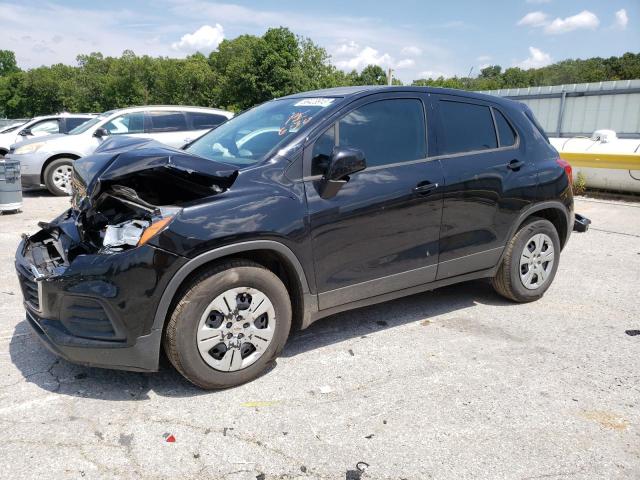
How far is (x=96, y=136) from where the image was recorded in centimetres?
1041

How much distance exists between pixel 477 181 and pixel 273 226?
71.8 inches

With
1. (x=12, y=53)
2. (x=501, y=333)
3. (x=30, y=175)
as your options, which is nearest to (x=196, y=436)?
(x=501, y=333)

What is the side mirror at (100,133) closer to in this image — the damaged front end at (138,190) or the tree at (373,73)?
the damaged front end at (138,190)

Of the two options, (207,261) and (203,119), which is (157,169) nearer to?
(207,261)

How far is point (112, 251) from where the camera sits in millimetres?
2883

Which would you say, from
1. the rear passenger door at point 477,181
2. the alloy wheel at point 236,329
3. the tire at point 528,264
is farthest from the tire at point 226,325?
the tire at point 528,264

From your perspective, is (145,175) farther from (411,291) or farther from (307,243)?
(411,291)

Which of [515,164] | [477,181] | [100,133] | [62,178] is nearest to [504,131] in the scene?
[515,164]

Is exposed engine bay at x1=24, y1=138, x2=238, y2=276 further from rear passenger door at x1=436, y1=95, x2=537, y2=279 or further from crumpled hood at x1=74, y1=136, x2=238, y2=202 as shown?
rear passenger door at x1=436, y1=95, x2=537, y2=279

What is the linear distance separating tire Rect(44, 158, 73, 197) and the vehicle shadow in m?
7.35

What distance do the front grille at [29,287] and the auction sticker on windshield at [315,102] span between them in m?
2.17

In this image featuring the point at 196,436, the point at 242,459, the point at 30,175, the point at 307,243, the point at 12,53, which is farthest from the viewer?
the point at 12,53

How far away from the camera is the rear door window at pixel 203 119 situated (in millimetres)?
11398

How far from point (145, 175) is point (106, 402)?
137 cm
